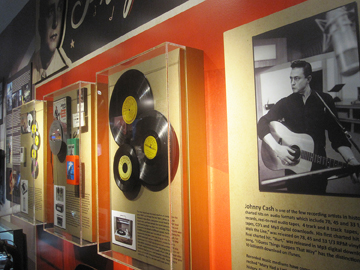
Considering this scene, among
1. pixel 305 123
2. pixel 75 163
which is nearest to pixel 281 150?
pixel 305 123

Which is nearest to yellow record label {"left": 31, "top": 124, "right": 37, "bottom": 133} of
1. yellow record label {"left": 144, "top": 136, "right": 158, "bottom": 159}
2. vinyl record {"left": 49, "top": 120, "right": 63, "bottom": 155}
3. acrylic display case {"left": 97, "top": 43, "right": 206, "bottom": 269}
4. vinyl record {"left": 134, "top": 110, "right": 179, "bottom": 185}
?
vinyl record {"left": 49, "top": 120, "right": 63, "bottom": 155}

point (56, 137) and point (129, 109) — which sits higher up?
point (129, 109)

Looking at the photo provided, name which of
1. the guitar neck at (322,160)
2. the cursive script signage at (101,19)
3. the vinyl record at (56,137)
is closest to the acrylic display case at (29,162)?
the vinyl record at (56,137)

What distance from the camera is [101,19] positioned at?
253 cm

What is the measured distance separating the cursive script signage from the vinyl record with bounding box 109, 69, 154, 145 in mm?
479

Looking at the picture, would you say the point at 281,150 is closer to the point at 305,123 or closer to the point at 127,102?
the point at 305,123

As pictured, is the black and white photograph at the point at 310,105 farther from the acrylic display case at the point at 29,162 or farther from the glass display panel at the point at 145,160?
the acrylic display case at the point at 29,162

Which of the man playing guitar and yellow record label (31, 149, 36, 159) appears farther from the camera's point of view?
yellow record label (31, 149, 36, 159)

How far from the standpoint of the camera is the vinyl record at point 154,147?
1.48 meters

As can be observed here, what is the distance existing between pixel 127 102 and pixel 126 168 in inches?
14.8

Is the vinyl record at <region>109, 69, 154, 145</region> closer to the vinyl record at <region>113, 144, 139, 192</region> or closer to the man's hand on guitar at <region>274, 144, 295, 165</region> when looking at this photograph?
the vinyl record at <region>113, 144, 139, 192</region>

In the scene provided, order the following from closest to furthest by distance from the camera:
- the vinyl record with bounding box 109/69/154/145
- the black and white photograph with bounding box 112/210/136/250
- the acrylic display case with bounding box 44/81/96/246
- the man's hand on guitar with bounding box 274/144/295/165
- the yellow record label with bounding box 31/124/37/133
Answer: the man's hand on guitar with bounding box 274/144/295/165 → the vinyl record with bounding box 109/69/154/145 → the black and white photograph with bounding box 112/210/136/250 → the acrylic display case with bounding box 44/81/96/246 → the yellow record label with bounding box 31/124/37/133

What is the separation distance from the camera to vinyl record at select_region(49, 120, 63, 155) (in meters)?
2.49

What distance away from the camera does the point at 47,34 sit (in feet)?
11.5
